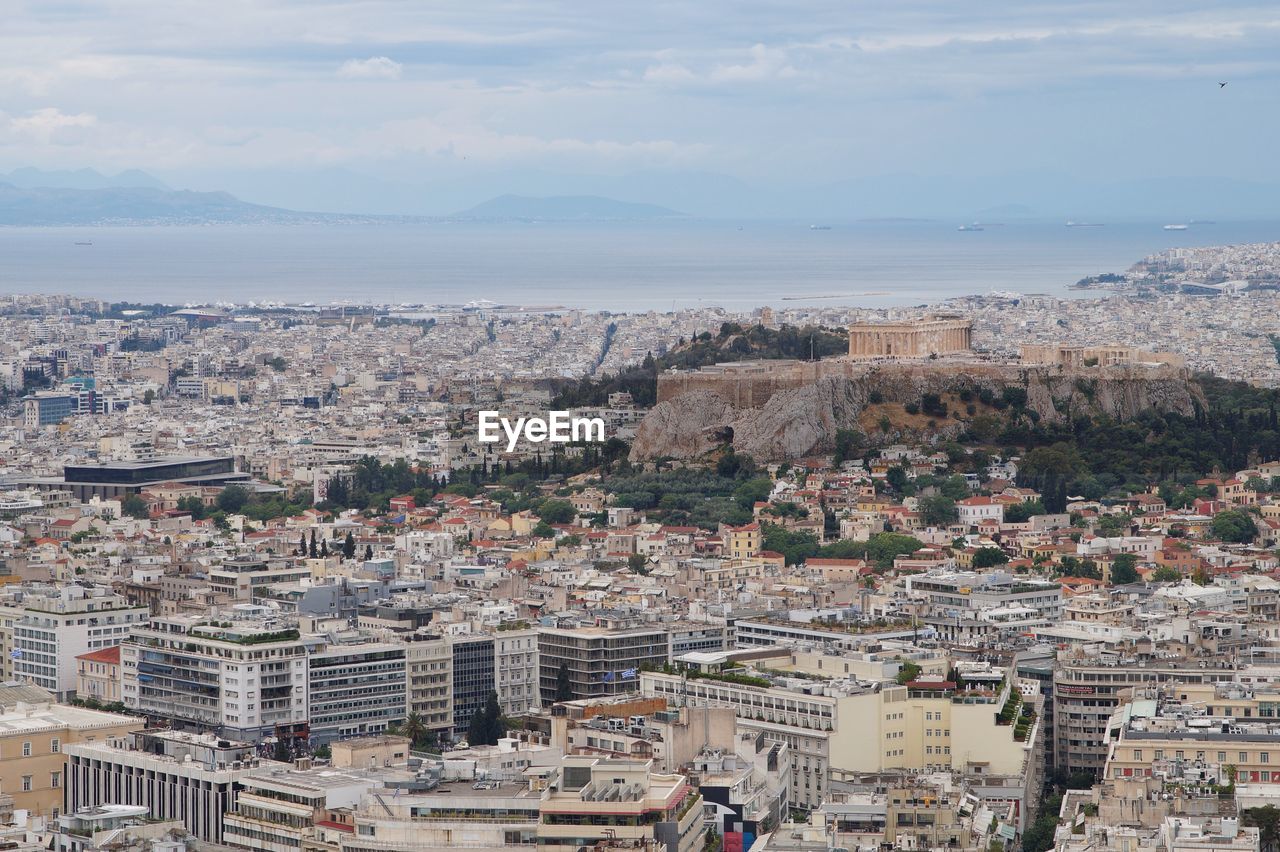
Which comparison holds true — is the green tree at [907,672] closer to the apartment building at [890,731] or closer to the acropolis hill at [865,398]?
the apartment building at [890,731]

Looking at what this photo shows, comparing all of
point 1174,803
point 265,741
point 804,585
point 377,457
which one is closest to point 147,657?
point 265,741

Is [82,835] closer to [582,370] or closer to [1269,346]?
[582,370]

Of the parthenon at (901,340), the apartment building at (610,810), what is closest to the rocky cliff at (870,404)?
the parthenon at (901,340)

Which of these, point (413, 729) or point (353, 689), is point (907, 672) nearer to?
point (413, 729)

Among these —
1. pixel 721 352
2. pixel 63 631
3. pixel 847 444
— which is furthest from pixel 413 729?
pixel 721 352

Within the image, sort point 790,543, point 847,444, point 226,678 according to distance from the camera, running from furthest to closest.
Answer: point 847,444, point 790,543, point 226,678

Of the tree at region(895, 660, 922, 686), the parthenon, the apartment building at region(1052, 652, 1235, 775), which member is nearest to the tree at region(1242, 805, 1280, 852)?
the apartment building at region(1052, 652, 1235, 775)
